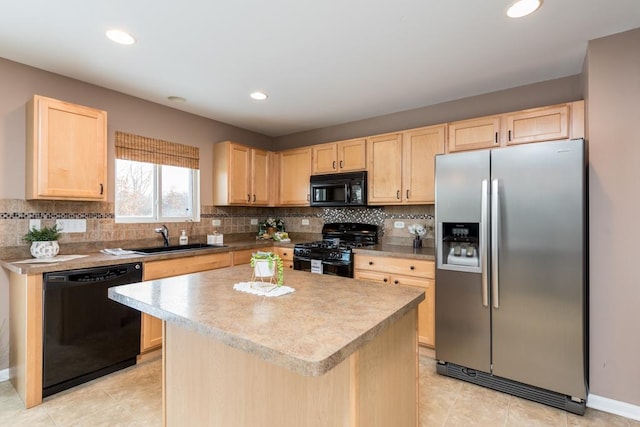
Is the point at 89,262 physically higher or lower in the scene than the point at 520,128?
lower

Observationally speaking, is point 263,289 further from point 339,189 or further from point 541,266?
point 339,189

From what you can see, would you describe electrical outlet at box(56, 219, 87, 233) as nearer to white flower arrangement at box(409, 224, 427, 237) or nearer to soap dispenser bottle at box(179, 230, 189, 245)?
soap dispenser bottle at box(179, 230, 189, 245)

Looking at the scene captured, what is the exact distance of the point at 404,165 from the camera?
3.41m

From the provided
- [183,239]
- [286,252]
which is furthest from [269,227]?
[183,239]

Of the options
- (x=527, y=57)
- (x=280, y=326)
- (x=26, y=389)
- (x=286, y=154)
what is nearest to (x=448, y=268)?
Answer: (x=527, y=57)

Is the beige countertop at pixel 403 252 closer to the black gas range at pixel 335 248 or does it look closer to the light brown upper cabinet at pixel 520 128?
the black gas range at pixel 335 248

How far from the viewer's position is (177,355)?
5.20 ft

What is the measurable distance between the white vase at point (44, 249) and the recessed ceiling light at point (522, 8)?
139 inches

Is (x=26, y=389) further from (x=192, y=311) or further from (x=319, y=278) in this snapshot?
(x=319, y=278)

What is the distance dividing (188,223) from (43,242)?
4.71ft

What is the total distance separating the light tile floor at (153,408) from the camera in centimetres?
203

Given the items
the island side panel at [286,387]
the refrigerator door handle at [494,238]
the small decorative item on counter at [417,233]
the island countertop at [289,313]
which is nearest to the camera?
the island countertop at [289,313]

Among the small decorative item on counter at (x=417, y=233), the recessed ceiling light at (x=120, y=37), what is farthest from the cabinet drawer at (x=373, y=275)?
the recessed ceiling light at (x=120, y=37)

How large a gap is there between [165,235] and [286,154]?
74.0 inches
